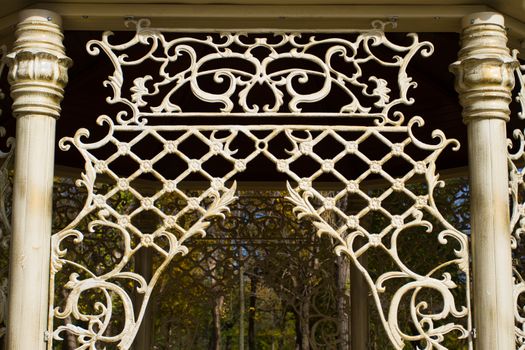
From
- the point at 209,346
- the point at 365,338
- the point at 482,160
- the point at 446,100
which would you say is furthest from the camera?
Answer: the point at 209,346

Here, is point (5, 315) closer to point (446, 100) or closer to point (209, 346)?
point (446, 100)

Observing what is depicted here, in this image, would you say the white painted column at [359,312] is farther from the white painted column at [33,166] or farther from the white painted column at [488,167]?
the white painted column at [33,166]

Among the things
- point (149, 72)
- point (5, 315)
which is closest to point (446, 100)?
point (149, 72)

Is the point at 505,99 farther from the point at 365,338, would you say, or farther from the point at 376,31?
the point at 365,338

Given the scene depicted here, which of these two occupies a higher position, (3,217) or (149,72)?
(149,72)


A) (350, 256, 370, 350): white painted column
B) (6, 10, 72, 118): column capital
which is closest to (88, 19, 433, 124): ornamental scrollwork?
(6, 10, 72, 118): column capital

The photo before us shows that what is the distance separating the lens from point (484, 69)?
186 inches

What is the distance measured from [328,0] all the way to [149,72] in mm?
2892

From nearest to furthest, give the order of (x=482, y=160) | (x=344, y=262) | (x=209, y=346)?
(x=482, y=160), (x=344, y=262), (x=209, y=346)

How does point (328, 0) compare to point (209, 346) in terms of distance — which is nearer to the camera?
point (328, 0)

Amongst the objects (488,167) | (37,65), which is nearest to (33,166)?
(37,65)

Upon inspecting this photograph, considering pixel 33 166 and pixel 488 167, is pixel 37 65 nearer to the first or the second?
pixel 33 166

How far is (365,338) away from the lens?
Answer: 29.8 ft

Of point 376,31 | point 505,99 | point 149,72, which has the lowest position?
point 505,99
